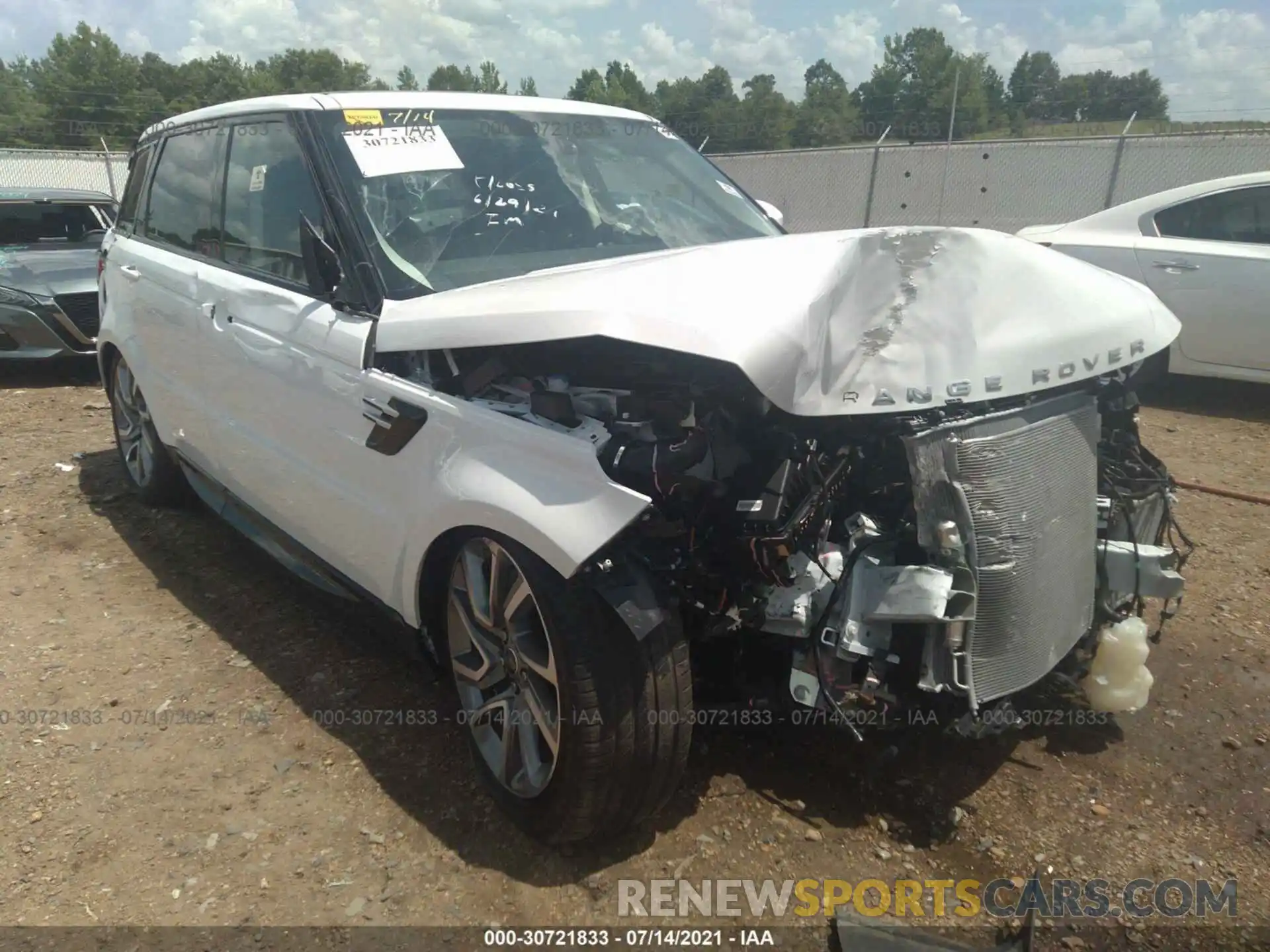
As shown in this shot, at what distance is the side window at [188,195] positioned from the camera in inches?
147

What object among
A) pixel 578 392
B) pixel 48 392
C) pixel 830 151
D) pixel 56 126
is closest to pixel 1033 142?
pixel 830 151

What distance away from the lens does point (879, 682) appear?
226 cm

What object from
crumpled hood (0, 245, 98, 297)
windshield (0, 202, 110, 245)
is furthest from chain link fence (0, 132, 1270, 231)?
crumpled hood (0, 245, 98, 297)

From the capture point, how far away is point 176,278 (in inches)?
152

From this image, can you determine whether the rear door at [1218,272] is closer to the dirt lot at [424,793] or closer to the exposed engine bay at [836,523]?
the dirt lot at [424,793]

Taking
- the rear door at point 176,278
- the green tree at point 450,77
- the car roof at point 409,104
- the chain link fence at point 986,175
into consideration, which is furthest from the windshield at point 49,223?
the green tree at point 450,77

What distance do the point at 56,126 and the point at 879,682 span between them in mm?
47648

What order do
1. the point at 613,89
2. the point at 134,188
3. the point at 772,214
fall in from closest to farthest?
the point at 772,214, the point at 134,188, the point at 613,89

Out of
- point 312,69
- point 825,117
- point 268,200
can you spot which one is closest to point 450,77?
point 312,69

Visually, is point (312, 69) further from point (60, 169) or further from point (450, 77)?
point (60, 169)

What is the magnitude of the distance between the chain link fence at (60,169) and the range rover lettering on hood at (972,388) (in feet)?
79.8

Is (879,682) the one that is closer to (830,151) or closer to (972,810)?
(972,810)

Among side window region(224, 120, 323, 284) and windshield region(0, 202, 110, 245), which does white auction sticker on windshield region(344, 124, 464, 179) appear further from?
windshield region(0, 202, 110, 245)

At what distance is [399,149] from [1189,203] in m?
5.53
